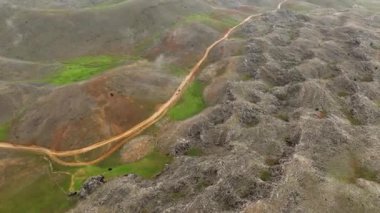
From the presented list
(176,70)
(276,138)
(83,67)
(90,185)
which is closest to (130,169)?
(90,185)

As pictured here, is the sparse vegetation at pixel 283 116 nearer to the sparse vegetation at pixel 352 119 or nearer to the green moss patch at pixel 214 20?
the sparse vegetation at pixel 352 119

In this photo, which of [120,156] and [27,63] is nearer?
[120,156]

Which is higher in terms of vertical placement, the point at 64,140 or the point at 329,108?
the point at 329,108

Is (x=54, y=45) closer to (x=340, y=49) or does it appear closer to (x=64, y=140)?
(x=64, y=140)

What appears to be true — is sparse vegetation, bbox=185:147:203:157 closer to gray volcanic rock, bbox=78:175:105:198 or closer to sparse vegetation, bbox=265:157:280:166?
sparse vegetation, bbox=265:157:280:166

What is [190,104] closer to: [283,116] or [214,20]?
[283,116]

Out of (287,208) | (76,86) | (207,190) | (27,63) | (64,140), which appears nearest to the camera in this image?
(287,208)

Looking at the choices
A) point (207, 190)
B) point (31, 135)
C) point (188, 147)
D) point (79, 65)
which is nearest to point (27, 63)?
point (79, 65)
